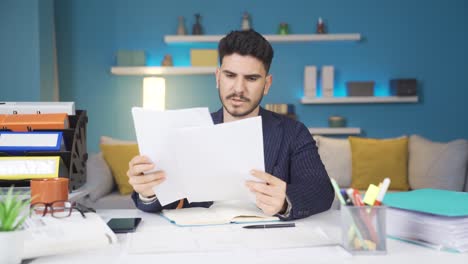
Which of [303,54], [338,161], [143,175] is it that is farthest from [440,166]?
[143,175]

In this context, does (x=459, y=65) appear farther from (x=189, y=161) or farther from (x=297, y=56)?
(x=189, y=161)

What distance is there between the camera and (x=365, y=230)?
109cm

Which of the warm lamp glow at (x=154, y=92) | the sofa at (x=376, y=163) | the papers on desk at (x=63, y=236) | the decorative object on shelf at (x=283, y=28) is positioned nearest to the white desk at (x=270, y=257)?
the papers on desk at (x=63, y=236)

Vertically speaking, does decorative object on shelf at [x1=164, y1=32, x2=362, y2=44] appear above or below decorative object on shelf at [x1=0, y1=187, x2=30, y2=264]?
above

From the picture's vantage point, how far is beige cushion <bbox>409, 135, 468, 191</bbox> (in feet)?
13.4

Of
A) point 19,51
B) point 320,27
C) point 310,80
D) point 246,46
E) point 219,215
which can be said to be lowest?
point 219,215

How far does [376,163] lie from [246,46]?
262cm

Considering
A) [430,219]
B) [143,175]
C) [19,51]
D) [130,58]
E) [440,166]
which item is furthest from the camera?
[130,58]

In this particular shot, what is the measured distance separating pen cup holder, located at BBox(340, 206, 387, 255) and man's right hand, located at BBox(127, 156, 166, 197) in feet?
1.75

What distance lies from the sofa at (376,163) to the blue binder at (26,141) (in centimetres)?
211

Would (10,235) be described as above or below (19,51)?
below

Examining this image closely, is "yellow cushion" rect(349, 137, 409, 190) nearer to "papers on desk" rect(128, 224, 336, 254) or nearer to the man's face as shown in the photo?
the man's face

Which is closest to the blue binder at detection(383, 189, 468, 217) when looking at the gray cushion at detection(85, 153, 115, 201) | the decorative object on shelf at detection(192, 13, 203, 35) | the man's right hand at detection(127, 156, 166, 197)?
the man's right hand at detection(127, 156, 166, 197)

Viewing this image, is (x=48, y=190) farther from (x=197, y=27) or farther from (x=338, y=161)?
(x=197, y=27)
